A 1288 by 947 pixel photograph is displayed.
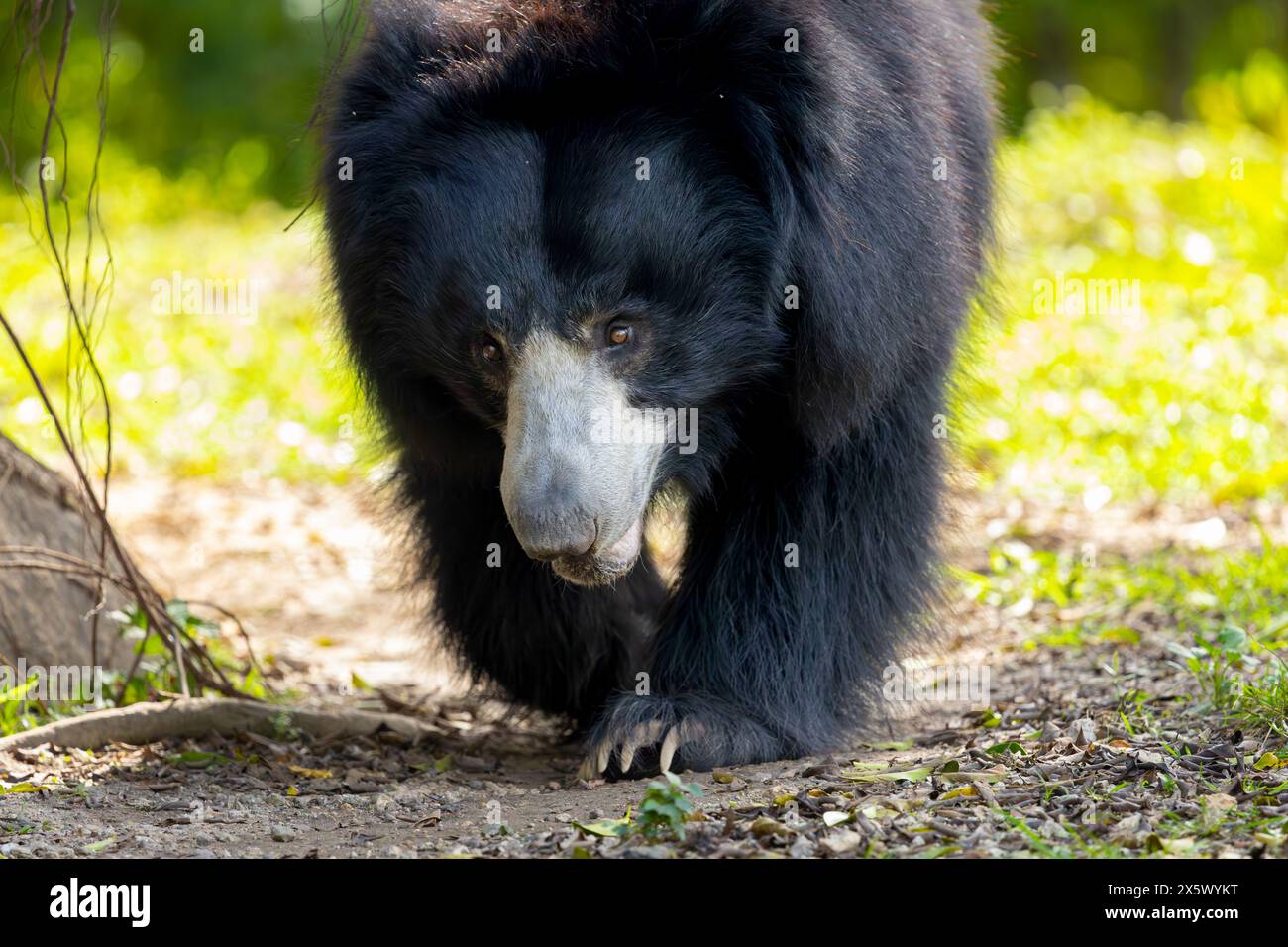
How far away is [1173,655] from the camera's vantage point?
4.05 meters

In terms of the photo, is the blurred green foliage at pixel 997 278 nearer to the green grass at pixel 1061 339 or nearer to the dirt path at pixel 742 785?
the green grass at pixel 1061 339

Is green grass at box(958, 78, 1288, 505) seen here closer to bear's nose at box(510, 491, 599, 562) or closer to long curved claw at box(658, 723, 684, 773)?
long curved claw at box(658, 723, 684, 773)

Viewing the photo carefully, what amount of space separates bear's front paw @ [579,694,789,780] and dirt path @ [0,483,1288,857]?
2.5 inches

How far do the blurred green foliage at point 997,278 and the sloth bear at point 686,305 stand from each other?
1.38 ft

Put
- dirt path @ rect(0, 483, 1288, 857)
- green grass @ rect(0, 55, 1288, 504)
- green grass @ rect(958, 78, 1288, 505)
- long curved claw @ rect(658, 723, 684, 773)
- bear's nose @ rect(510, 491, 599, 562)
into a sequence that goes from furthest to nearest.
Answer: green grass @ rect(0, 55, 1288, 504) → green grass @ rect(958, 78, 1288, 505) → long curved claw @ rect(658, 723, 684, 773) → bear's nose @ rect(510, 491, 599, 562) → dirt path @ rect(0, 483, 1288, 857)

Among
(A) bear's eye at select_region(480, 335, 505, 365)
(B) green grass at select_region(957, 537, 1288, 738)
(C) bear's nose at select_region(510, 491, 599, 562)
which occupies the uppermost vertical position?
(A) bear's eye at select_region(480, 335, 505, 365)

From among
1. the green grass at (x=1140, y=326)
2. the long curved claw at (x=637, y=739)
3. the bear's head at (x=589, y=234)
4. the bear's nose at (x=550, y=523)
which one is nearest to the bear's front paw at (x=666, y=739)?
the long curved claw at (x=637, y=739)

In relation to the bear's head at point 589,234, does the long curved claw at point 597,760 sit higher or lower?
lower

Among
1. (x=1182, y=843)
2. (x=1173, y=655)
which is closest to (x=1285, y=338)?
(x=1173, y=655)

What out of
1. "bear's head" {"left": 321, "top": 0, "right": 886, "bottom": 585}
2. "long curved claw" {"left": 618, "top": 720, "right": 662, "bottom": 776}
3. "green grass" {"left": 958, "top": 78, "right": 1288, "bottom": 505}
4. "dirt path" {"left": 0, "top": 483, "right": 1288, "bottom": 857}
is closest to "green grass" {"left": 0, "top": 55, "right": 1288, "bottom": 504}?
"green grass" {"left": 958, "top": 78, "right": 1288, "bottom": 505}

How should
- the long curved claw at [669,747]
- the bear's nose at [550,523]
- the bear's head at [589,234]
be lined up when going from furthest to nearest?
1. the long curved claw at [669,747]
2. the bear's head at [589,234]
3. the bear's nose at [550,523]

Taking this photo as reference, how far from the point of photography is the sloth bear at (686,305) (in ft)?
10.4

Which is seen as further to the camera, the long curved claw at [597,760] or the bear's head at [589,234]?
the long curved claw at [597,760]

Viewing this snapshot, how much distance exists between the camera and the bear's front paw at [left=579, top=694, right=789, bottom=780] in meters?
3.41
